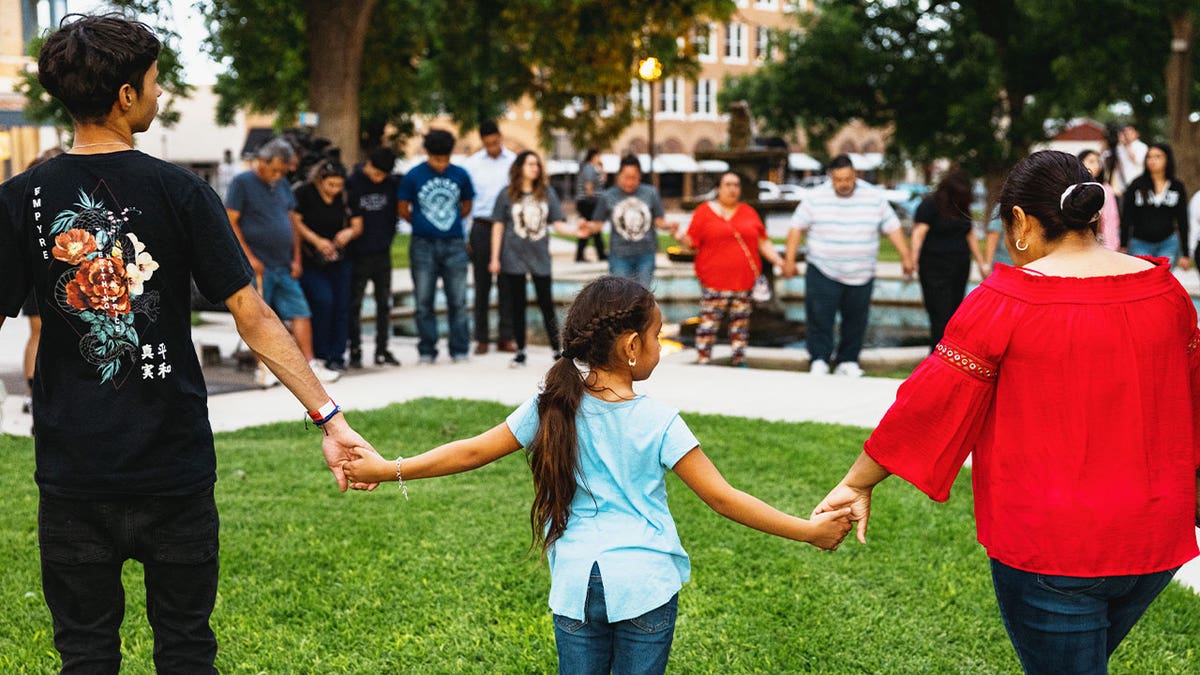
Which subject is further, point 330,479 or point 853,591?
point 330,479

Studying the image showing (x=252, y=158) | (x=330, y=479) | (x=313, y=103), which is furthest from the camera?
(x=313, y=103)

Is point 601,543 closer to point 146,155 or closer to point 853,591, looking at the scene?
point 146,155

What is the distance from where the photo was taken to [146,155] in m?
2.95

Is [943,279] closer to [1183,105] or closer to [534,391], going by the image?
[534,391]

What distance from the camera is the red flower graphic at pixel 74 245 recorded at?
2902mm

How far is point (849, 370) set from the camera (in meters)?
10.8

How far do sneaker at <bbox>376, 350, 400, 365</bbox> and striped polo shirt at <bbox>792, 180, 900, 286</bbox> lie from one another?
3.67 meters

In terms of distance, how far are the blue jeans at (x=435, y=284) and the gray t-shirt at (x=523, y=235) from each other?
388 mm

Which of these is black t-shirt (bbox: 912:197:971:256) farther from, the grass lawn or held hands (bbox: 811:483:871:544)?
held hands (bbox: 811:483:871:544)

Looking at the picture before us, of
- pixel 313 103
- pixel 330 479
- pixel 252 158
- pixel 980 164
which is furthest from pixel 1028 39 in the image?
pixel 330 479

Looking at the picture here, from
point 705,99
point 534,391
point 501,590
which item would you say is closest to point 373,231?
point 534,391

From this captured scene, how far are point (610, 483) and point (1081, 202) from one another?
1.17 meters

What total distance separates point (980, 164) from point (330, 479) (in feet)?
99.0

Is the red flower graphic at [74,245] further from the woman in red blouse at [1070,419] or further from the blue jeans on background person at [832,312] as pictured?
the blue jeans on background person at [832,312]
